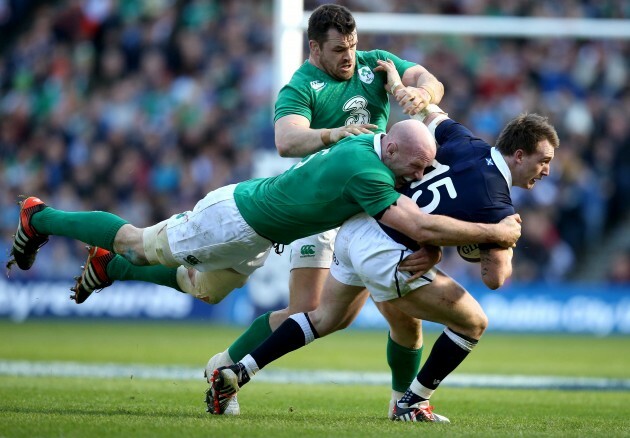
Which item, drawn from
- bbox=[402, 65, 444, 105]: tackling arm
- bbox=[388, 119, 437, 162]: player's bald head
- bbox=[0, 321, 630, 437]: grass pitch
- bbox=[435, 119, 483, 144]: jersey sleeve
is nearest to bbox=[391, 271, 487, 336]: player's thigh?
bbox=[0, 321, 630, 437]: grass pitch

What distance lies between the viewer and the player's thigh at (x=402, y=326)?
712 centimetres

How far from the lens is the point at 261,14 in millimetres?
21875

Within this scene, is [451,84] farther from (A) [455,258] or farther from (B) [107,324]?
(B) [107,324]

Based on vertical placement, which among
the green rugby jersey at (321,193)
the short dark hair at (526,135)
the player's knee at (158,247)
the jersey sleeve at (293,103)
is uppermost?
the jersey sleeve at (293,103)

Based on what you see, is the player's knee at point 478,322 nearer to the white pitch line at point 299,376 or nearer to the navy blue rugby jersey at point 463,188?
the navy blue rugby jersey at point 463,188

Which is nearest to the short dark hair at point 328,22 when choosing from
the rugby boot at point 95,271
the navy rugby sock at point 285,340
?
the navy rugby sock at point 285,340

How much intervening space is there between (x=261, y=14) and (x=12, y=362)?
1240 cm

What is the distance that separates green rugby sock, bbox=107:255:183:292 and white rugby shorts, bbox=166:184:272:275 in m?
0.65

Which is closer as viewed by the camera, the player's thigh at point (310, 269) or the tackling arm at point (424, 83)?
the tackling arm at point (424, 83)

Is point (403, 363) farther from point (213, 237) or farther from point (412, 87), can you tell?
point (412, 87)

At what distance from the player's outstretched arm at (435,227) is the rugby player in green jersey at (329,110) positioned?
3.22ft

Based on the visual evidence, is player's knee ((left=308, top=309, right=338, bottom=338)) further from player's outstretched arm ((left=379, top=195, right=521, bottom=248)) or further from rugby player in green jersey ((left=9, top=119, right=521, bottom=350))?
player's outstretched arm ((left=379, top=195, right=521, bottom=248))

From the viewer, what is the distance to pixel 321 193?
659cm

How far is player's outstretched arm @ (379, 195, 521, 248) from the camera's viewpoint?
6.32 meters
